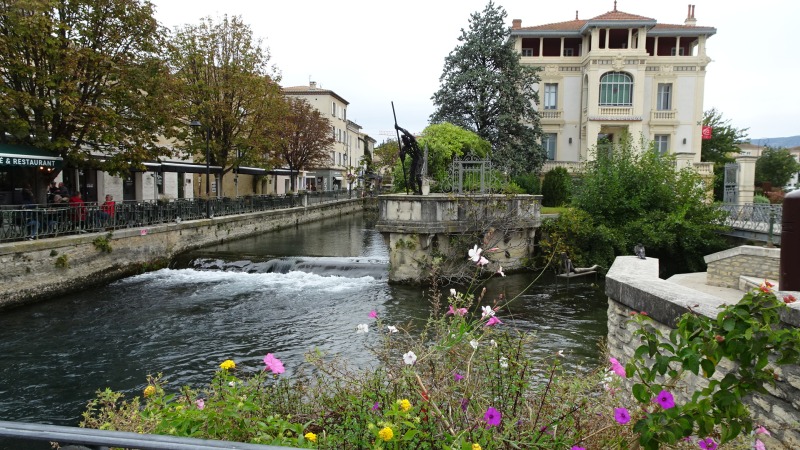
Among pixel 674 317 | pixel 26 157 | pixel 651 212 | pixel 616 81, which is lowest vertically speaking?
pixel 674 317

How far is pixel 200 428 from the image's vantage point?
3.27m

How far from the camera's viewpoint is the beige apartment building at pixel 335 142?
59812mm

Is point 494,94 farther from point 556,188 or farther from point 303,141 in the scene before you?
point 303,141

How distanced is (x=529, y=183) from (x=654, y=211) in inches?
403

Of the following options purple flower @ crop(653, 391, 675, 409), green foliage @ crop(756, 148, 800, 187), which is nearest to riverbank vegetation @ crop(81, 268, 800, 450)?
purple flower @ crop(653, 391, 675, 409)

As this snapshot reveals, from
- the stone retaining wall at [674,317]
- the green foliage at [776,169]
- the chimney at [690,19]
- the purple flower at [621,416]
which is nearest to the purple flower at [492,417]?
the purple flower at [621,416]

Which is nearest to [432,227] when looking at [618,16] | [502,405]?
[502,405]

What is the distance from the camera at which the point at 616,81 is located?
1283 inches

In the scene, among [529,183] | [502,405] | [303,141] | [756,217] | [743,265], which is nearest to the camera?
[502,405]

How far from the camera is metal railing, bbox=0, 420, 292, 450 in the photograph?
1.47m

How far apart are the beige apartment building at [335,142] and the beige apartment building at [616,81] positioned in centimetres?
2583

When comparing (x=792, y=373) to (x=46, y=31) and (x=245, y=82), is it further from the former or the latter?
(x=245, y=82)

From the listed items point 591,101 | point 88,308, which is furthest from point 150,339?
point 591,101

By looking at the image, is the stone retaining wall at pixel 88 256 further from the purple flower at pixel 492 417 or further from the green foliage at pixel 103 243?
the purple flower at pixel 492 417
